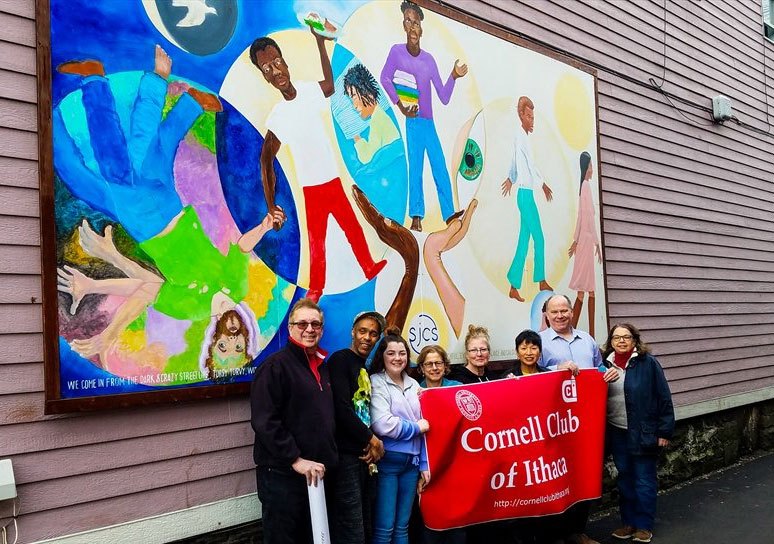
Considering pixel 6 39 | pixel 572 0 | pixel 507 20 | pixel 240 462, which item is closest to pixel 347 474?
pixel 240 462

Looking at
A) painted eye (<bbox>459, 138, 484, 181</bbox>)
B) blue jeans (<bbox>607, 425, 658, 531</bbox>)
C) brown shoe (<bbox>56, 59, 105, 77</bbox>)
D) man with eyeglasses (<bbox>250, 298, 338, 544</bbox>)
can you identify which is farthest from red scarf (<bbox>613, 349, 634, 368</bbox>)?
brown shoe (<bbox>56, 59, 105, 77</bbox>)

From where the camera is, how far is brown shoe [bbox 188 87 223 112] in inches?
155

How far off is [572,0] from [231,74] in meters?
4.32

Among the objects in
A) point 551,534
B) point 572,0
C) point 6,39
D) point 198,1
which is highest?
point 572,0

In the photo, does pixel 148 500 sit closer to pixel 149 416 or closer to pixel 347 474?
pixel 149 416

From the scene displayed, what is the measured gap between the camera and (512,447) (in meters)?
4.46

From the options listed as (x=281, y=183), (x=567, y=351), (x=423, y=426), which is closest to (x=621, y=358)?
(x=567, y=351)

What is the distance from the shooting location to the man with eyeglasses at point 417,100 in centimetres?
511

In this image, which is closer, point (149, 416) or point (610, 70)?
point (149, 416)

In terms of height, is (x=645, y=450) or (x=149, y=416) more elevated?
(x=149, y=416)

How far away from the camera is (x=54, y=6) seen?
11.3 feet

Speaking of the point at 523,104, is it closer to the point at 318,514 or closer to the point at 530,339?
the point at 530,339

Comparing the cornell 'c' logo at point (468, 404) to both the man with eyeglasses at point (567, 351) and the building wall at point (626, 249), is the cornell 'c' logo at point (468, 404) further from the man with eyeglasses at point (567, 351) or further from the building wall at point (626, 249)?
the building wall at point (626, 249)

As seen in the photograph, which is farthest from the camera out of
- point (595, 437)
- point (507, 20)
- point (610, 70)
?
point (610, 70)
